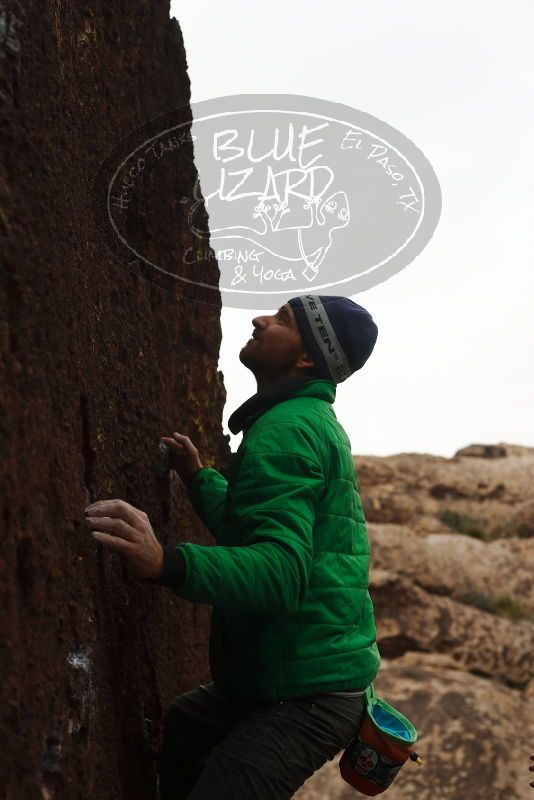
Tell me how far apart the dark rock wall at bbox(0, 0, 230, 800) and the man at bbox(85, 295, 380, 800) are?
0.25 m

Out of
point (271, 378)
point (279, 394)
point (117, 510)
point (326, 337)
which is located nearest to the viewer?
point (117, 510)

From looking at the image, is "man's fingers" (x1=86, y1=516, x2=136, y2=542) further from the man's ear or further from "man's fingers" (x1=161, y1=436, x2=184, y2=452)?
"man's fingers" (x1=161, y1=436, x2=184, y2=452)

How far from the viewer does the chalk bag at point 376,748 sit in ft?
10.3

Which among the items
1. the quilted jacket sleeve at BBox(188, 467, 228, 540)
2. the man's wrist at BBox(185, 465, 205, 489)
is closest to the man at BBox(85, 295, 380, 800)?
the quilted jacket sleeve at BBox(188, 467, 228, 540)

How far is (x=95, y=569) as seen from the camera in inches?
122

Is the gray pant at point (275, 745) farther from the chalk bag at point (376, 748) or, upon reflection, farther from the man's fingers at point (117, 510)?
the man's fingers at point (117, 510)

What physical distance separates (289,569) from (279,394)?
813mm

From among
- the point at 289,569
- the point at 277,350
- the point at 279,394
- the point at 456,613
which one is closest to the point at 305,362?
the point at 277,350

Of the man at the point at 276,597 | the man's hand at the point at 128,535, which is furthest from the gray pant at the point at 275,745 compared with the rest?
the man's hand at the point at 128,535

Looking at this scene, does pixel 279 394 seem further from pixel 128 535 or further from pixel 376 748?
pixel 376 748

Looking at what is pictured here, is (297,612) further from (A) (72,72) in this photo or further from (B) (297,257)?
(A) (72,72)

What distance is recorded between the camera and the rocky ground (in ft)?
29.0

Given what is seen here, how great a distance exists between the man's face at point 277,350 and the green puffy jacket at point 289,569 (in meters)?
0.31

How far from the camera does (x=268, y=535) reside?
9.12 ft
